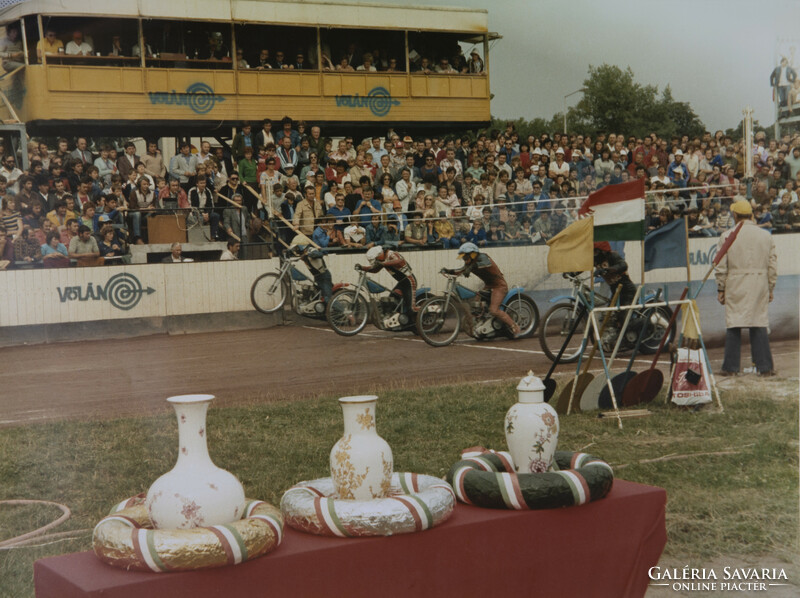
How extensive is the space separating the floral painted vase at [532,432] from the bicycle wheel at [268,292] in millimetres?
2774

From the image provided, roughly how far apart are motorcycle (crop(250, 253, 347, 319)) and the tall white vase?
2.90 meters

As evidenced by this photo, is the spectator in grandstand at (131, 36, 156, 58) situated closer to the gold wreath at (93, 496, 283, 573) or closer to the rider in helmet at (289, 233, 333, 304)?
the rider in helmet at (289, 233, 333, 304)

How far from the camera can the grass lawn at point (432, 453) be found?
3.00m

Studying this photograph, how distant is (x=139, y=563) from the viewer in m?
1.79

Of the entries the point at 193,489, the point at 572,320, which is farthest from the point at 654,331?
the point at 193,489

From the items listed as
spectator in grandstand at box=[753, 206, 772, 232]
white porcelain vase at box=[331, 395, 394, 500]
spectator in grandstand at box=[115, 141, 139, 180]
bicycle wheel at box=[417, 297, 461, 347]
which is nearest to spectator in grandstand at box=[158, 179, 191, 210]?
spectator in grandstand at box=[115, 141, 139, 180]

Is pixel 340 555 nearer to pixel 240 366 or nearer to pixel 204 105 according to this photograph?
pixel 204 105

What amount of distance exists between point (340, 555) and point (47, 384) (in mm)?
2985

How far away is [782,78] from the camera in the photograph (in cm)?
469

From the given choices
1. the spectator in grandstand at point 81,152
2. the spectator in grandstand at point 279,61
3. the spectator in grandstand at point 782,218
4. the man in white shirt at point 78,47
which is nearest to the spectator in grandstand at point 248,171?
the spectator in grandstand at point 279,61

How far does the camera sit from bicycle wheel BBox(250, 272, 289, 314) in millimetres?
4964

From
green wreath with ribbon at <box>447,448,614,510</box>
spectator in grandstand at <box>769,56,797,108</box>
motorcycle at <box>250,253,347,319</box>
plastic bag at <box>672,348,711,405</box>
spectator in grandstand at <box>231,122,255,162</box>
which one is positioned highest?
spectator in grandstand at <box>769,56,797,108</box>

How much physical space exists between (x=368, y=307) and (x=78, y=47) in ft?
8.42

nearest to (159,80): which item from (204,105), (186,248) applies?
(204,105)
